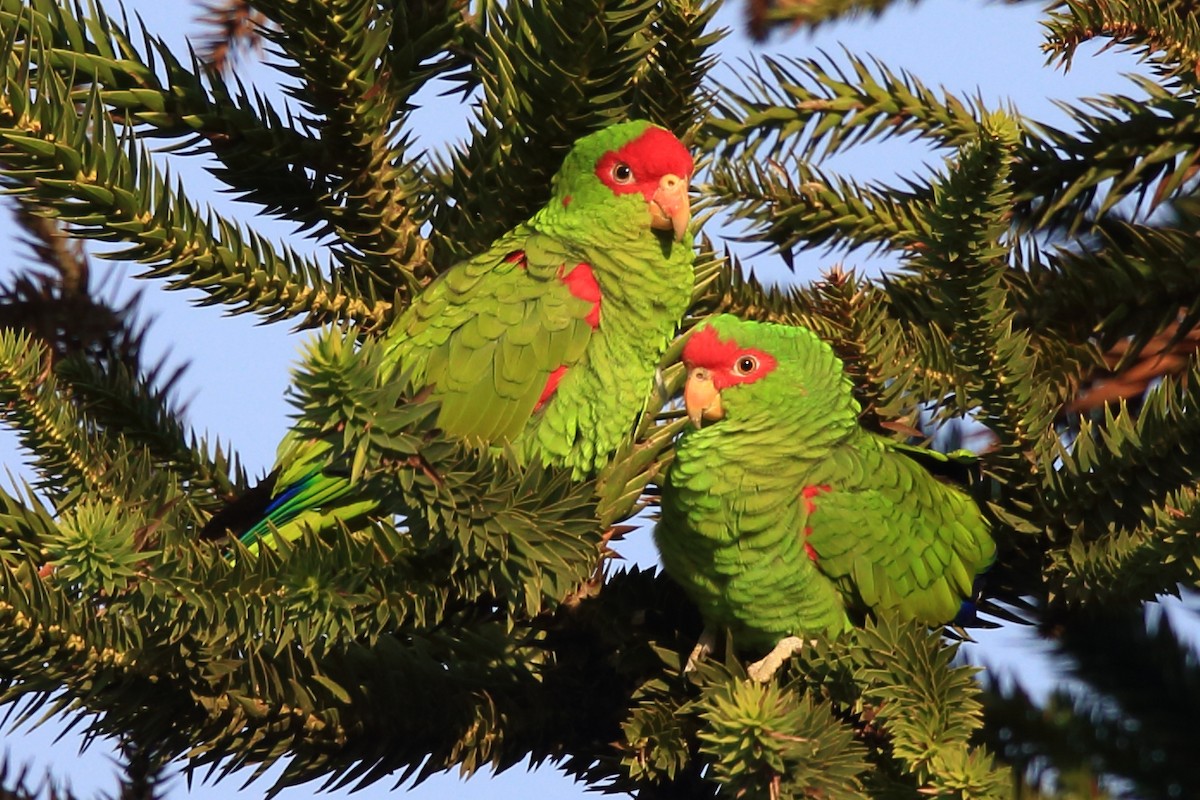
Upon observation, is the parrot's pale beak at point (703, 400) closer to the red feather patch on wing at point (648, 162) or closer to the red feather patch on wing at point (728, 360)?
the red feather patch on wing at point (728, 360)

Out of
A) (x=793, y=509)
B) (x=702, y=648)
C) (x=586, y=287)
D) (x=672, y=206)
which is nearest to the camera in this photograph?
(x=702, y=648)

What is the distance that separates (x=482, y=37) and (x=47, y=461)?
1.21 metres

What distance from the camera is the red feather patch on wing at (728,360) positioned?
114 inches

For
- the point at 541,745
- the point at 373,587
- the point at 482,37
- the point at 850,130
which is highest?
the point at 482,37

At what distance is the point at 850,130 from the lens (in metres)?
3.37

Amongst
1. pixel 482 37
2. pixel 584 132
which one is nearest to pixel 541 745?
pixel 584 132

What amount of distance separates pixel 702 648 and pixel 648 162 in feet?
3.92

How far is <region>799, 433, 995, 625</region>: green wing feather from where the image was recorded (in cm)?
275

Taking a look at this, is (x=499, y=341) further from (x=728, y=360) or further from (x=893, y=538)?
(x=893, y=538)

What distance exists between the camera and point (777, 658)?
8.56 ft

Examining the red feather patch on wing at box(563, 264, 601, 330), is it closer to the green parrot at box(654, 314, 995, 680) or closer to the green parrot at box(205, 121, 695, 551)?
the green parrot at box(205, 121, 695, 551)

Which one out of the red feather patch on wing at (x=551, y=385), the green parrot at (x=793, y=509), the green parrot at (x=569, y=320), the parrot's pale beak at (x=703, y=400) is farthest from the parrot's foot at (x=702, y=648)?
the red feather patch on wing at (x=551, y=385)

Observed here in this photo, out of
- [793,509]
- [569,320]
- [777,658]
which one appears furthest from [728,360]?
[777,658]

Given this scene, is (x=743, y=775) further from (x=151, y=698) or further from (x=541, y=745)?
(x=151, y=698)
